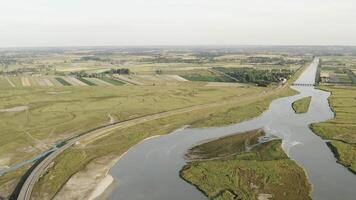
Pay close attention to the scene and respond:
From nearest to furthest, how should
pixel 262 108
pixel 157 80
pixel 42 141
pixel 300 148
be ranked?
pixel 300 148, pixel 42 141, pixel 262 108, pixel 157 80

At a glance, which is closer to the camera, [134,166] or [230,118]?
[134,166]

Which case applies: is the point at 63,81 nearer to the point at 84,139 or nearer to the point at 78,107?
the point at 78,107

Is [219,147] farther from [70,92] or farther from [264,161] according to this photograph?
[70,92]

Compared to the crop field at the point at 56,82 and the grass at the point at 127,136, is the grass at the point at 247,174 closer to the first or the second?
the grass at the point at 127,136

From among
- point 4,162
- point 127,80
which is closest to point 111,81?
point 127,80

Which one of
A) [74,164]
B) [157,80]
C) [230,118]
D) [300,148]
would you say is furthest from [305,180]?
[157,80]

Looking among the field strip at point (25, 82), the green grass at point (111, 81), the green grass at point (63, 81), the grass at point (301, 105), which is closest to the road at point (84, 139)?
the grass at point (301, 105)

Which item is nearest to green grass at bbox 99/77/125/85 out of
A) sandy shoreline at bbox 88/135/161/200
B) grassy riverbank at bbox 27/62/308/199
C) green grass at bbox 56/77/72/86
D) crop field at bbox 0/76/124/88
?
crop field at bbox 0/76/124/88
